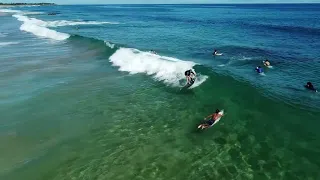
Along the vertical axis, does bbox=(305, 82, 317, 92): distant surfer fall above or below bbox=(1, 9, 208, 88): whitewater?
above

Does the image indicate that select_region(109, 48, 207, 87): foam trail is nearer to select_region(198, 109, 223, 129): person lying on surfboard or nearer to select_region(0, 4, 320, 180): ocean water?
select_region(0, 4, 320, 180): ocean water

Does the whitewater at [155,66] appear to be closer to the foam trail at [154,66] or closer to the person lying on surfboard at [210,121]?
the foam trail at [154,66]

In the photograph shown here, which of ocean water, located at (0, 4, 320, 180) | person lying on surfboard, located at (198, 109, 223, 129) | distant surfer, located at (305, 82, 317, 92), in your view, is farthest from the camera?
distant surfer, located at (305, 82, 317, 92)

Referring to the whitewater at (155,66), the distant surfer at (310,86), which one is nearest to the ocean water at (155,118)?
the whitewater at (155,66)

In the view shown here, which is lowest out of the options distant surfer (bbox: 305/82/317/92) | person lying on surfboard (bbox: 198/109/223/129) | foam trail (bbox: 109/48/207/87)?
foam trail (bbox: 109/48/207/87)

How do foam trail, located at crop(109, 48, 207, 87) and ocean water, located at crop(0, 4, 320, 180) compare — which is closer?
ocean water, located at crop(0, 4, 320, 180)

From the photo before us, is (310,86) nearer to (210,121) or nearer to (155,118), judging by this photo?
(210,121)

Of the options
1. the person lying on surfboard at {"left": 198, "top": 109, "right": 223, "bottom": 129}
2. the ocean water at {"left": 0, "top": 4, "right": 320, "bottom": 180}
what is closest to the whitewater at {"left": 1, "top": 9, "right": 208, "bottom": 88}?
the ocean water at {"left": 0, "top": 4, "right": 320, "bottom": 180}

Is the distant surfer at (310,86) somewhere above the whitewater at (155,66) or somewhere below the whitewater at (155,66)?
above

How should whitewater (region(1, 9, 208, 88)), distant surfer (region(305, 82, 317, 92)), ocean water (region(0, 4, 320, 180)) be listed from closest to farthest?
ocean water (region(0, 4, 320, 180))
distant surfer (region(305, 82, 317, 92))
whitewater (region(1, 9, 208, 88))
